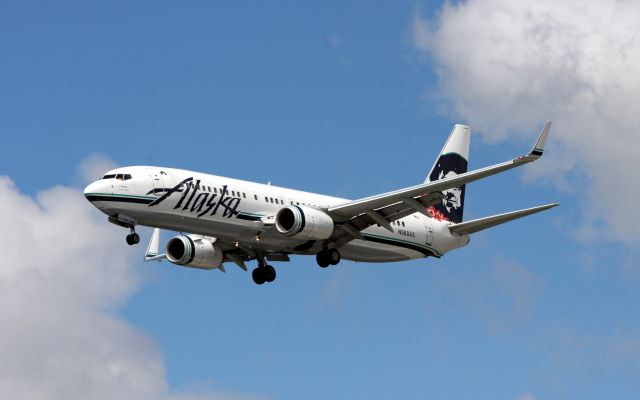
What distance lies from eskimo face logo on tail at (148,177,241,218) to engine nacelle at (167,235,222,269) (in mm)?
6638

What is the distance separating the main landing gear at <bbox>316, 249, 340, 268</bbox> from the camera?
6638 centimetres

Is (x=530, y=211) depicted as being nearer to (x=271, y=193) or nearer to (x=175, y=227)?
(x=271, y=193)

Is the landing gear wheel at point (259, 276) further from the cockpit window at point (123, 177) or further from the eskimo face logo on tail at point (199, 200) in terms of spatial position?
the cockpit window at point (123, 177)

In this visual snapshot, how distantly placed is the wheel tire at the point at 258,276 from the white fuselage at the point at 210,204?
1.96 metres

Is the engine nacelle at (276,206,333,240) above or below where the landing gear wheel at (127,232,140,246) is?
above

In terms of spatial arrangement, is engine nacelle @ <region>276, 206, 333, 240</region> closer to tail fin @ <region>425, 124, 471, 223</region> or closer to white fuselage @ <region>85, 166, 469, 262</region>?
white fuselage @ <region>85, 166, 469, 262</region>

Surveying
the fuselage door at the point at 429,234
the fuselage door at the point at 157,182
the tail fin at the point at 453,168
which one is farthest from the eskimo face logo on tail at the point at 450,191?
the fuselage door at the point at 157,182

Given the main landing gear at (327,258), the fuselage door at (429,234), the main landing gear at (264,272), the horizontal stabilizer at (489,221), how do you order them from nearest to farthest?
1. the horizontal stabilizer at (489,221)
2. the main landing gear at (327,258)
3. the main landing gear at (264,272)
4. the fuselage door at (429,234)

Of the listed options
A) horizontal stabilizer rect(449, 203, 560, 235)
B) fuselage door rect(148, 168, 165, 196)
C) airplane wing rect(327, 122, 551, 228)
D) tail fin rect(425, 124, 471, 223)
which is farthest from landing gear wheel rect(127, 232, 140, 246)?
tail fin rect(425, 124, 471, 223)

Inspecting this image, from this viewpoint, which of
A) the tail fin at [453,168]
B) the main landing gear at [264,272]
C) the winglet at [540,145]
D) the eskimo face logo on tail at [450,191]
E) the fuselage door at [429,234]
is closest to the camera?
the winglet at [540,145]

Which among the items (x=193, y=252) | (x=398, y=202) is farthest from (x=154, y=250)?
(x=398, y=202)

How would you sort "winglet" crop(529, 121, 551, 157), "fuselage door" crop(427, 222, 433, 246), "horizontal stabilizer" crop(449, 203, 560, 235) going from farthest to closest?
"fuselage door" crop(427, 222, 433, 246) → "horizontal stabilizer" crop(449, 203, 560, 235) → "winglet" crop(529, 121, 551, 157)

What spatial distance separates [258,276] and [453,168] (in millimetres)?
15557

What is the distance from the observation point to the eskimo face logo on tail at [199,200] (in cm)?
Result: 6100
